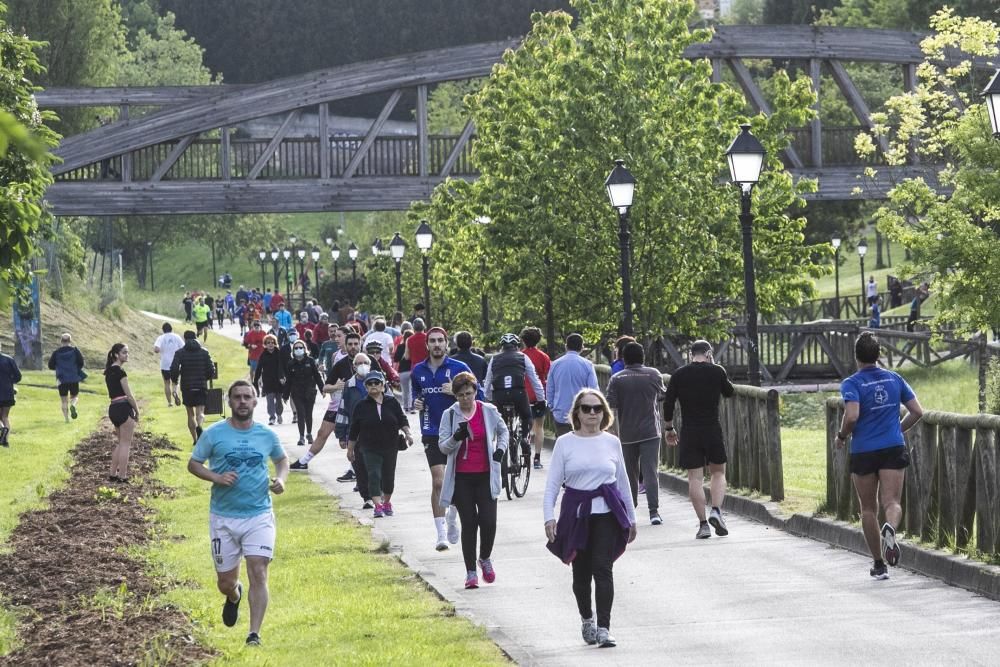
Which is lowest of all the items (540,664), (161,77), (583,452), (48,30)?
(540,664)

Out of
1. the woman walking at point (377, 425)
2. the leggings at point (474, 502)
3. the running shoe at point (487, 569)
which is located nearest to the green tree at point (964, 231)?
the woman walking at point (377, 425)

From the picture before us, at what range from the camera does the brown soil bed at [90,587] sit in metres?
10.8

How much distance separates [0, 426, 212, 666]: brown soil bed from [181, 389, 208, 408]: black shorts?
4535 mm

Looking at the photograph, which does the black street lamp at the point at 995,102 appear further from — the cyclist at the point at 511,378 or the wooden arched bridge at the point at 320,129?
the wooden arched bridge at the point at 320,129

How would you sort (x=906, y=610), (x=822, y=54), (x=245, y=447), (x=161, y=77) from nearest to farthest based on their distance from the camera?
(x=245, y=447)
(x=906, y=610)
(x=822, y=54)
(x=161, y=77)

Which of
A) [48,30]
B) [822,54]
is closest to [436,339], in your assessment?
[822,54]

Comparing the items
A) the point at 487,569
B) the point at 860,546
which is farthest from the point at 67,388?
the point at 860,546

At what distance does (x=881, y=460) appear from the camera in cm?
1252

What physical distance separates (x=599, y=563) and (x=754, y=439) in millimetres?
8219

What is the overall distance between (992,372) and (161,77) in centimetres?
9052

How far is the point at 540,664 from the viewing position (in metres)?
9.93

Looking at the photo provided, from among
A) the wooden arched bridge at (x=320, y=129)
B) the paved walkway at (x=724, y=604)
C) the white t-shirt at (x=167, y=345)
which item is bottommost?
the paved walkway at (x=724, y=604)

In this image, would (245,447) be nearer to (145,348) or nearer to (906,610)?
(906,610)

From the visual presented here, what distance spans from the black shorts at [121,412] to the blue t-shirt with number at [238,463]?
11483mm
